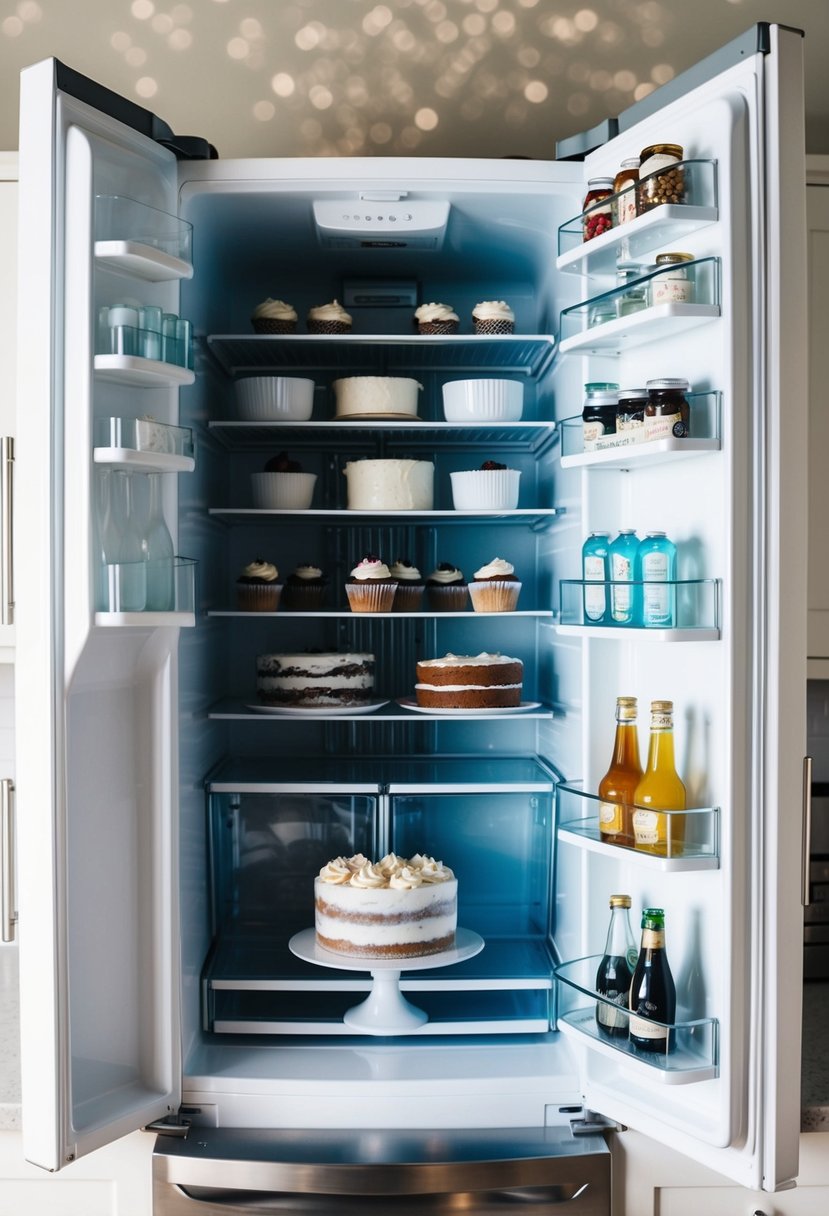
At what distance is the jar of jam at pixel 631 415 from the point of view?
4.47ft

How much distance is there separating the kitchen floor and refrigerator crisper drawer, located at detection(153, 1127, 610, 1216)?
0.98ft

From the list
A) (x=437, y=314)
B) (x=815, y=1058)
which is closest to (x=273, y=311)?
(x=437, y=314)

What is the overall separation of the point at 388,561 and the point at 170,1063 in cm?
101

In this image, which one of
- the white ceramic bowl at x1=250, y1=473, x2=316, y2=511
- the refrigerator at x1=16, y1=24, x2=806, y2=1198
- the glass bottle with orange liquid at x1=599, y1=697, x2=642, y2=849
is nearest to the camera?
the refrigerator at x1=16, y1=24, x2=806, y2=1198

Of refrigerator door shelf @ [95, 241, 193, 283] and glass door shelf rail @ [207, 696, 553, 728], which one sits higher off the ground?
refrigerator door shelf @ [95, 241, 193, 283]

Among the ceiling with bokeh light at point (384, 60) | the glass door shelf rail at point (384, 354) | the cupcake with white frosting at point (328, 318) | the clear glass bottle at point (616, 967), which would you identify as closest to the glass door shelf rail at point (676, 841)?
the clear glass bottle at point (616, 967)

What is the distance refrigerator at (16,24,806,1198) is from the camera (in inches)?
50.1

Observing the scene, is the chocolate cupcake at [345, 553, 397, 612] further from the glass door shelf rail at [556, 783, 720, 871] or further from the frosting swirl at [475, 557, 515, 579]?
the glass door shelf rail at [556, 783, 720, 871]

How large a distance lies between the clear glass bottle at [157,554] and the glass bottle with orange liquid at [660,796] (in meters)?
0.68

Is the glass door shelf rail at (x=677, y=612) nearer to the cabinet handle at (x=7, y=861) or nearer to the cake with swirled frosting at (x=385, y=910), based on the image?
the cake with swirled frosting at (x=385, y=910)

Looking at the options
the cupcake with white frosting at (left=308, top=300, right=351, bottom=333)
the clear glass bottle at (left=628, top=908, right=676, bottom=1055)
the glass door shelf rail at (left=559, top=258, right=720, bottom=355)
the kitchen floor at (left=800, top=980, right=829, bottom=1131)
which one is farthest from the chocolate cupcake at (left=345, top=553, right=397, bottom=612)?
the kitchen floor at (left=800, top=980, right=829, bottom=1131)

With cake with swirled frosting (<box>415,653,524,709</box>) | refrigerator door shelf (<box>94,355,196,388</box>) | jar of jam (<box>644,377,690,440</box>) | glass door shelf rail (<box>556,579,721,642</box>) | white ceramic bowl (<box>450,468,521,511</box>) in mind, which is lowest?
cake with swirled frosting (<box>415,653,524,709</box>)

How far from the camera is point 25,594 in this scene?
4.33ft

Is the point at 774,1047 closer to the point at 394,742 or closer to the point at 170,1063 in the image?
the point at 170,1063
